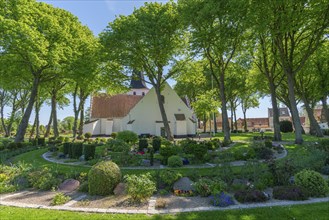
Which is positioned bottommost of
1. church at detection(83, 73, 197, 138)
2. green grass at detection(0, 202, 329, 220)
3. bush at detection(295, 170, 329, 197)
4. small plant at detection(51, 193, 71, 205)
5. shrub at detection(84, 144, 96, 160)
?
green grass at detection(0, 202, 329, 220)

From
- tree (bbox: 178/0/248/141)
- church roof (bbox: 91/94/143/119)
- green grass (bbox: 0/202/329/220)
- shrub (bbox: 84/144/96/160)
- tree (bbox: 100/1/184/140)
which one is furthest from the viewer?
church roof (bbox: 91/94/143/119)

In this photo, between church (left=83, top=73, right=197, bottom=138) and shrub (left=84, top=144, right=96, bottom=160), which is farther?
church (left=83, top=73, right=197, bottom=138)

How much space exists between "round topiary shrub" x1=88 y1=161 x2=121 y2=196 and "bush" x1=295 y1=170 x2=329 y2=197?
21.2ft

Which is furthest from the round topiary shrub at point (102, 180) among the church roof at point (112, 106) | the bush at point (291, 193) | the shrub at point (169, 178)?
the church roof at point (112, 106)

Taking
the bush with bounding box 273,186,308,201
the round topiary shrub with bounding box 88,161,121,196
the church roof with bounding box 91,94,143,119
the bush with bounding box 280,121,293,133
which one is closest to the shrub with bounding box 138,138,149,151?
the round topiary shrub with bounding box 88,161,121,196

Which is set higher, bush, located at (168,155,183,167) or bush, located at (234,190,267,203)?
bush, located at (168,155,183,167)

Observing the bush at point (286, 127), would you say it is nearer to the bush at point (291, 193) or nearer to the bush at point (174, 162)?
the bush at point (174, 162)

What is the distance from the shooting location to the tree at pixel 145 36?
24.0 m

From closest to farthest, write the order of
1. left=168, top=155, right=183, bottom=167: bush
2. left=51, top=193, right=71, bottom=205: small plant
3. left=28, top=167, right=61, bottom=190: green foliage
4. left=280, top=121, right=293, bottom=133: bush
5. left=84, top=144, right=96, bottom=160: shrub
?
left=51, top=193, right=71, bottom=205: small plant, left=28, top=167, right=61, bottom=190: green foliage, left=168, top=155, right=183, bottom=167: bush, left=84, top=144, right=96, bottom=160: shrub, left=280, top=121, right=293, bottom=133: bush

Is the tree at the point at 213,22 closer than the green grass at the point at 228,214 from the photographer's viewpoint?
No

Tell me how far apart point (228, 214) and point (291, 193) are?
8.36ft

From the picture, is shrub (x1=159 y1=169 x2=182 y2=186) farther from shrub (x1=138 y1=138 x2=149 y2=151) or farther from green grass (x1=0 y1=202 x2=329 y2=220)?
shrub (x1=138 y1=138 x2=149 y2=151)

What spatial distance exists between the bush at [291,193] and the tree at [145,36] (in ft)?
62.3

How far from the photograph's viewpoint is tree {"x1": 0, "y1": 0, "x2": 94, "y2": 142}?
21.0 m
